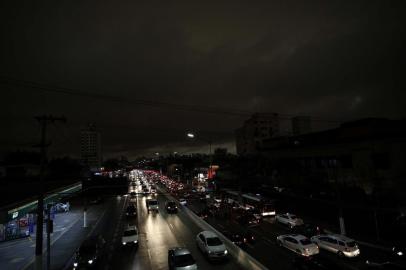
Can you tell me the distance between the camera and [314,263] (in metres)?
17.3

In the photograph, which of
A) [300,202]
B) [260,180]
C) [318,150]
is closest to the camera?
[300,202]

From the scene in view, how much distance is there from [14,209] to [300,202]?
36.8m

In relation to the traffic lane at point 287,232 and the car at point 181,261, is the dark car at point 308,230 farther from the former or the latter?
the car at point 181,261

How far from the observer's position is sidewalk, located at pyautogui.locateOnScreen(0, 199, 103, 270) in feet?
75.9

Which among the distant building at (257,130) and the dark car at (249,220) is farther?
the distant building at (257,130)

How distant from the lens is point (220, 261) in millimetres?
20047

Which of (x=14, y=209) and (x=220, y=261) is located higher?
(x=14, y=209)

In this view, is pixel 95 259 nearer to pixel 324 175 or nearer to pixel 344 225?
pixel 344 225

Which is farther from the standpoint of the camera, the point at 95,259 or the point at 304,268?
the point at 95,259

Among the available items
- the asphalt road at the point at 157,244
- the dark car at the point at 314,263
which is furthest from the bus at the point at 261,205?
the dark car at the point at 314,263

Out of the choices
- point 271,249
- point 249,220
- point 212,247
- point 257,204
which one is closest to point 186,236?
point 212,247

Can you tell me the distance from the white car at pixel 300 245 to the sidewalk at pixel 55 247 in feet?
66.7

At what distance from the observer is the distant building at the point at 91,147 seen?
15712 cm

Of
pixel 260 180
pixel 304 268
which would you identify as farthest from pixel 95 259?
pixel 260 180
